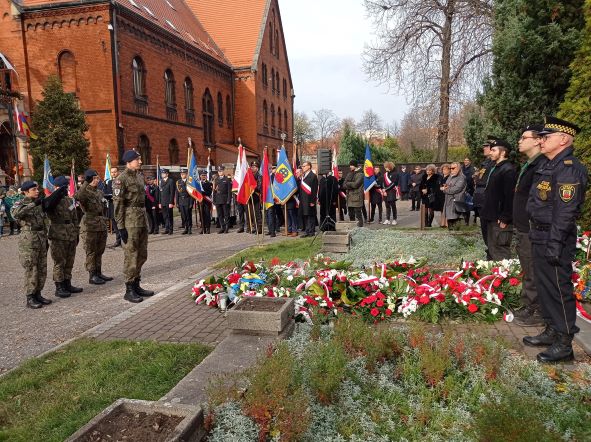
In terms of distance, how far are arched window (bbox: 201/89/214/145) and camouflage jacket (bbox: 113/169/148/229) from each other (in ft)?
88.7

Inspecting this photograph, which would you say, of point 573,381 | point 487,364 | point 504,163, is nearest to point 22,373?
point 487,364

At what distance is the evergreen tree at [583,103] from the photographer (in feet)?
23.4

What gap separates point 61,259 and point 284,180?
6608 millimetres

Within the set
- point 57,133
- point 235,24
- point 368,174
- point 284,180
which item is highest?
point 235,24

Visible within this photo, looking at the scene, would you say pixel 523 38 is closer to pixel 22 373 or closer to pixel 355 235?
pixel 355 235

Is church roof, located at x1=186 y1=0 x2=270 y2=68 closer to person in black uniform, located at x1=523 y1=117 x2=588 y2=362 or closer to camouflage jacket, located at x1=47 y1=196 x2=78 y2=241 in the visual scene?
camouflage jacket, located at x1=47 y1=196 x2=78 y2=241

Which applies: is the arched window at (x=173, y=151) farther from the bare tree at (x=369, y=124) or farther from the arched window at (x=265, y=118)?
the bare tree at (x=369, y=124)

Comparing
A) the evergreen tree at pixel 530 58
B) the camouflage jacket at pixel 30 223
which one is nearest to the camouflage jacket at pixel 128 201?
the camouflage jacket at pixel 30 223

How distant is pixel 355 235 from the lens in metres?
10.6

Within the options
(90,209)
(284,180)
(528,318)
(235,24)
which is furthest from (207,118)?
(528,318)

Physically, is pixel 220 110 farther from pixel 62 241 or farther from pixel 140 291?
pixel 140 291

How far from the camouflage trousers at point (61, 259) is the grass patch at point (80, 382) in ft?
9.40

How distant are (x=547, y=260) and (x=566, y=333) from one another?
680 mm

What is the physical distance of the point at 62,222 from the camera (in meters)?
7.63
